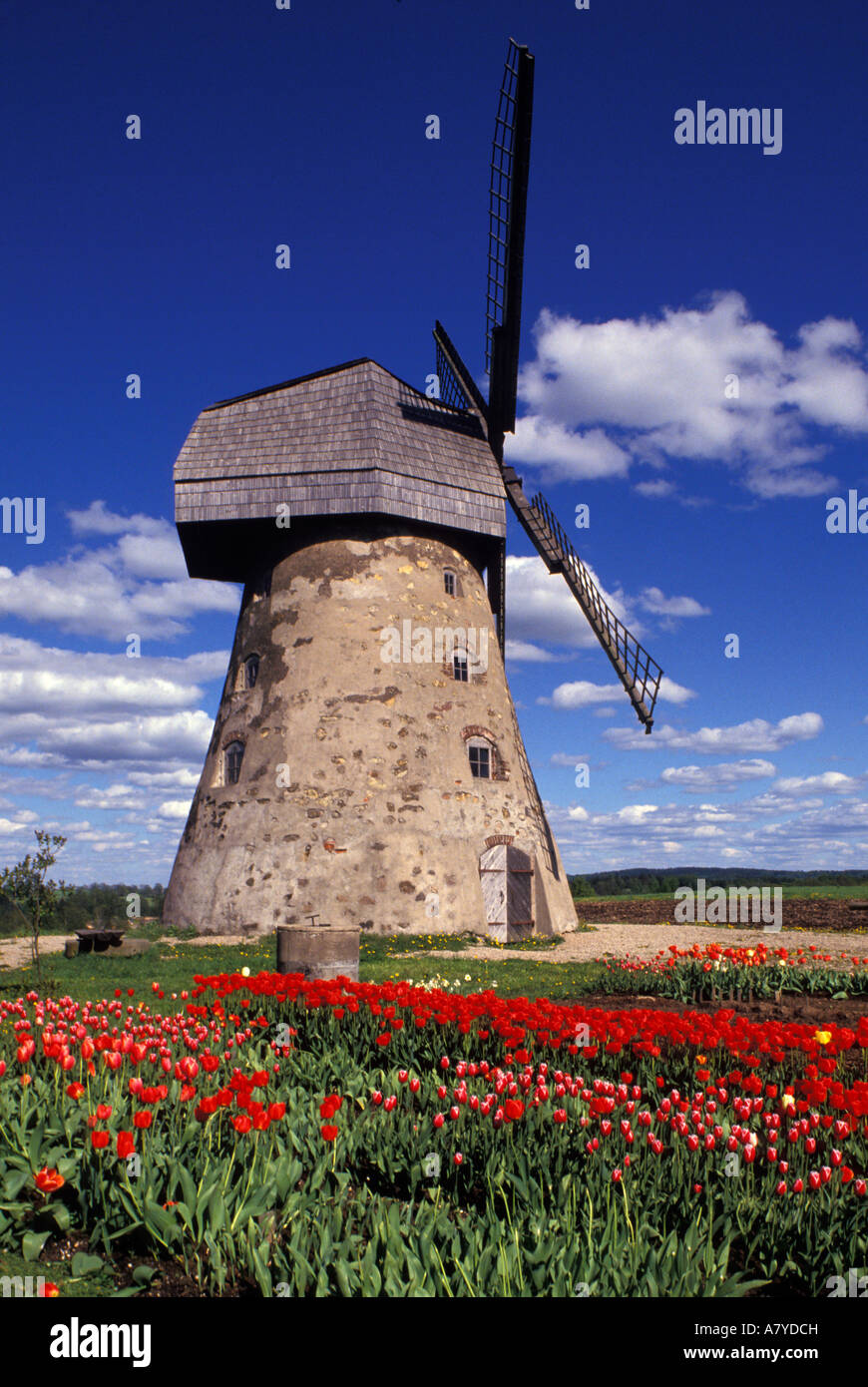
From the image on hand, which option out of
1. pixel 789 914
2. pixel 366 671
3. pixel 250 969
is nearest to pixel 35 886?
pixel 250 969

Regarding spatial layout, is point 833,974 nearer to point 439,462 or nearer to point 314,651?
point 314,651

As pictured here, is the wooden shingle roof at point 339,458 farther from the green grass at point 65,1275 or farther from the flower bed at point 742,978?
the green grass at point 65,1275

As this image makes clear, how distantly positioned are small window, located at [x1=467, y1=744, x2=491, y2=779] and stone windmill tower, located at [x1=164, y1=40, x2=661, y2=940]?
68 mm

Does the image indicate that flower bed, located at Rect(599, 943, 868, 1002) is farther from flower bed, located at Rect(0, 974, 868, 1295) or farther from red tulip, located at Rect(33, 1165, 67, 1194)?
red tulip, located at Rect(33, 1165, 67, 1194)

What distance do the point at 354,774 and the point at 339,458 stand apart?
24.2 feet

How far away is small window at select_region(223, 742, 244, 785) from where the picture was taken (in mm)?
20875

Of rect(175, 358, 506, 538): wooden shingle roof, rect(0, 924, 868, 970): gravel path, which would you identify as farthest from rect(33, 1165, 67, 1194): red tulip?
rect(175, 358, 506, 538): wooden shingle roof

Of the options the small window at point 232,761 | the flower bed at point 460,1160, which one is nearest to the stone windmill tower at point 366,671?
the small window at point 232,761

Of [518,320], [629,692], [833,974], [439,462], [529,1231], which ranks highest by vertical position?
[518,320]

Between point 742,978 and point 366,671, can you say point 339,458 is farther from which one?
point 742,978

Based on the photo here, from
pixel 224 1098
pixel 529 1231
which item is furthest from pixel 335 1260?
pixel 224 1098
